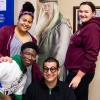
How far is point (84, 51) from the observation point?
2.68 meters

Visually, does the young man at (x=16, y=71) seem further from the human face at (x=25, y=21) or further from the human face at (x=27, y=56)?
the human face at (x=25, y=21)

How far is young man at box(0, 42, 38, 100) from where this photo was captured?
2.31 meters

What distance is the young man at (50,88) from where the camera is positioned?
101 inches

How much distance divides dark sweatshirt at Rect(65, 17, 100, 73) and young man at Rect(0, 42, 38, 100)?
1.32ft

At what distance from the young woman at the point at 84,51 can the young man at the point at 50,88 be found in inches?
4.4

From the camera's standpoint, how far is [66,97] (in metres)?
2.57

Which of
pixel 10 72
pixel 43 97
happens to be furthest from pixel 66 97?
pixel 10 72

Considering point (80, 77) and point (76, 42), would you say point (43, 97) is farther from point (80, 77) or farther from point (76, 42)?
point (76, 42)

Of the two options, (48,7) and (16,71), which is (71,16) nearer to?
(48,7)

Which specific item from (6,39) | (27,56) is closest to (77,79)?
(27,56)

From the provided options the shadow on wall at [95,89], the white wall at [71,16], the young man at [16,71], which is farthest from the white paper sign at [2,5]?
the shadow on wall at [95,89]

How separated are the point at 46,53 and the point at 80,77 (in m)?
0.68

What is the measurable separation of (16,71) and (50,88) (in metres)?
0.40

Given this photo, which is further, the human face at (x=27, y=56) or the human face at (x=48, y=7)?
the human face at (x=48, y=7)
